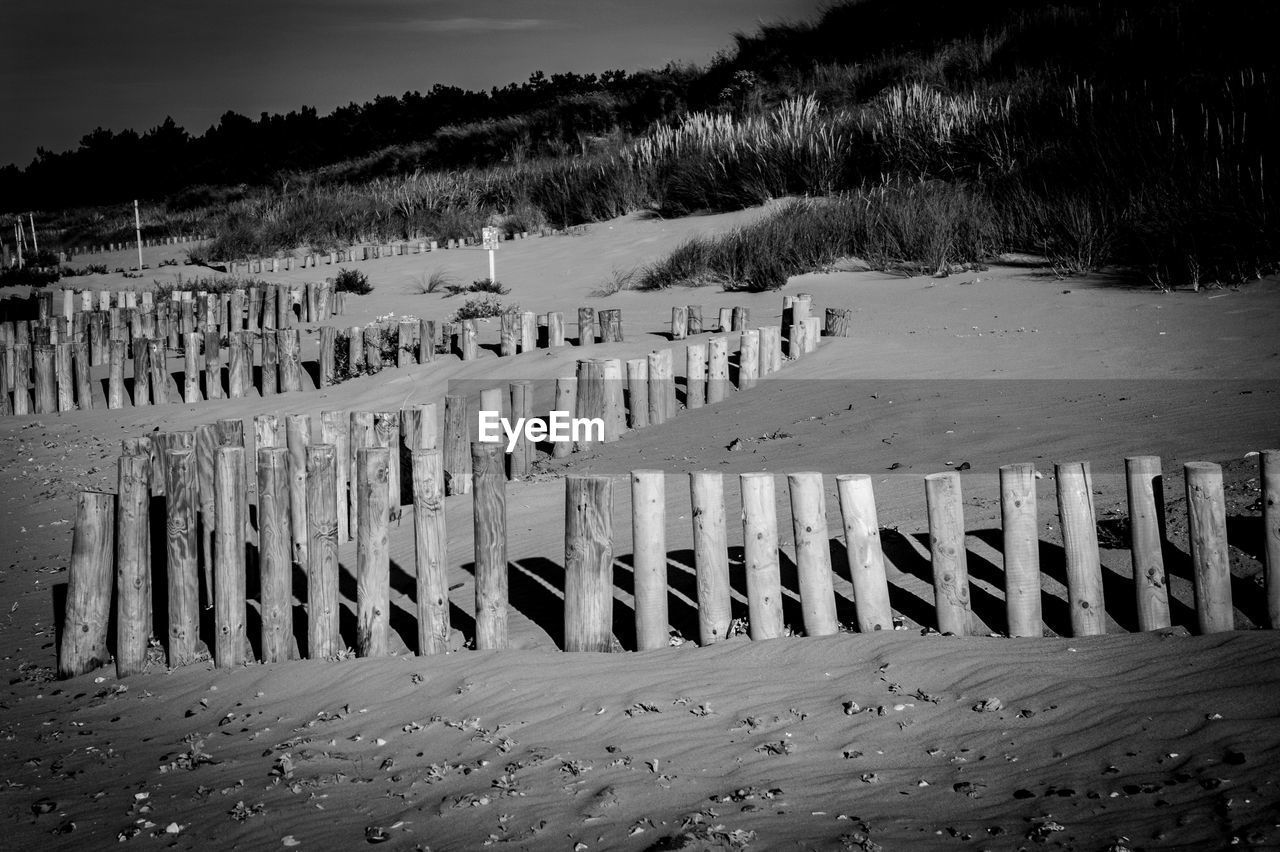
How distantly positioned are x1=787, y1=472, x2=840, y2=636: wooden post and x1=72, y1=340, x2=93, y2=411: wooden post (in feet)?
29.9

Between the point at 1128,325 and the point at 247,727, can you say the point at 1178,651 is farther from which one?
the point at 1128,325

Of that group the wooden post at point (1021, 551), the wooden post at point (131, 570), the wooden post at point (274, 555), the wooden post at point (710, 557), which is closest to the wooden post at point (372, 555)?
the wooden post at point (274, 555)

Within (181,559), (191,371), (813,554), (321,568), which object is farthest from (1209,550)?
(191,371)

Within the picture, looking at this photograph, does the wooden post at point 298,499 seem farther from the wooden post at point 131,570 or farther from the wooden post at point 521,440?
the wooden post at point 521,440

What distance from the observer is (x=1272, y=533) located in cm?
416

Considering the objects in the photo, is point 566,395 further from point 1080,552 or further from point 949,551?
point 1080,552

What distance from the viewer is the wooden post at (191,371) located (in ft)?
36.8

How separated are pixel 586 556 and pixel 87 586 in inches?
92.1

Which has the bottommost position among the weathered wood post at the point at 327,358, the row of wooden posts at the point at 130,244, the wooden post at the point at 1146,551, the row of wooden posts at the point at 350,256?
the wooden post at the point at 1146,551

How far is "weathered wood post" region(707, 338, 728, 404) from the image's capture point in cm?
892

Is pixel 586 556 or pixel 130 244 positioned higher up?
pixel 130 244

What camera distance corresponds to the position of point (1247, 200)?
11.6 m

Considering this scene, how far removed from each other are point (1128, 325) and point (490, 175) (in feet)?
76.1

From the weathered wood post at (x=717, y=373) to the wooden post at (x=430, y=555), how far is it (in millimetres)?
4290
